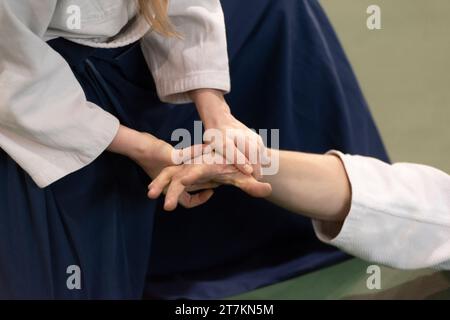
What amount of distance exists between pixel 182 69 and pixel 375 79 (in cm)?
68

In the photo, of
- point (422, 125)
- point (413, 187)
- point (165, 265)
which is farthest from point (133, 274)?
point (422, 125)

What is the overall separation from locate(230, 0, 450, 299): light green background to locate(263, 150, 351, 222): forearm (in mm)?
159

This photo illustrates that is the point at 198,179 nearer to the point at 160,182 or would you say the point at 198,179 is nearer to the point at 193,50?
the point at 160,182

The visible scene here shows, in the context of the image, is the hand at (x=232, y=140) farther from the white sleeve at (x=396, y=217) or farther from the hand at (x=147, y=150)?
the white sleeve at (x=396, y=217)

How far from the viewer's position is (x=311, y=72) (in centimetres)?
110

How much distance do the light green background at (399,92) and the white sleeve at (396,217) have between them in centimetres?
9

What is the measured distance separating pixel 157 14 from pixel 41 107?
178mm

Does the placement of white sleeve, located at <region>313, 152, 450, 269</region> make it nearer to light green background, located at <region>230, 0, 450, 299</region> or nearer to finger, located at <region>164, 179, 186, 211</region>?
light green background, located at <region>230, 0, 450, 299</region>

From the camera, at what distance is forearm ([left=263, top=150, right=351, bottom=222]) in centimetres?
94

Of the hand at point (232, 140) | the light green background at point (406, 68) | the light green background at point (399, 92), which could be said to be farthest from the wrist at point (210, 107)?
the light green background at point (406, 68)

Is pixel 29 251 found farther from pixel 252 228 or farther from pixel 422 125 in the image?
pixel 422 125

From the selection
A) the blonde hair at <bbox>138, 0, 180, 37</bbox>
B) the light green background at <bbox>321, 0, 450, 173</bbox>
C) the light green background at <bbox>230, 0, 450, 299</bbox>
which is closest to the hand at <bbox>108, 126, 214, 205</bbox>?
the blonde hair at <bbox>138, 0, 180, 37</bbox>

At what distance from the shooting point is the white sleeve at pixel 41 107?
2.59 ft

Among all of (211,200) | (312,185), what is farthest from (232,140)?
(211,200)
